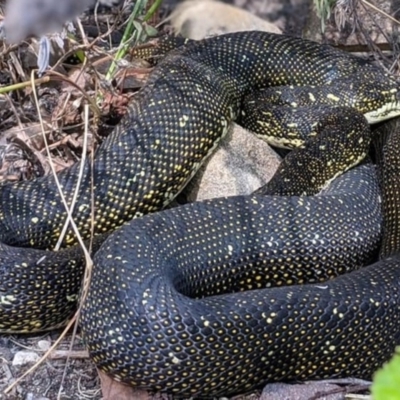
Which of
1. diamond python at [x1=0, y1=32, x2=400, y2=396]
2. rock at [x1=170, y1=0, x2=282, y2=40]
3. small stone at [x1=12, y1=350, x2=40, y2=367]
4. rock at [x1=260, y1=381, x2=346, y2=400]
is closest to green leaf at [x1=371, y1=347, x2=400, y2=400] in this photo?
diamond python at [x1=0, y1=32, x2=400, y2=396]

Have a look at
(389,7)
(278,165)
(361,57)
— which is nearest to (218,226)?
(278,165)

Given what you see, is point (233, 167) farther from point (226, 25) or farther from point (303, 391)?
point (303, 391)

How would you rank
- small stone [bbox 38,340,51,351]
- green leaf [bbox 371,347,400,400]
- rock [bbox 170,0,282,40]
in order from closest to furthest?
green leaf [bbox 371,347,400,400], small stone [bbox 38,340,51,351], rock [bbox 170,0,282,40]

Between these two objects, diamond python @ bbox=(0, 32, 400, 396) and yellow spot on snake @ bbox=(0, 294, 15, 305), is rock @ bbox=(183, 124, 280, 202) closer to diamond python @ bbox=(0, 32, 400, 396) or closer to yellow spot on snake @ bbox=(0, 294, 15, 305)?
diamond python @ bbox=(0, 32, 400, 396)

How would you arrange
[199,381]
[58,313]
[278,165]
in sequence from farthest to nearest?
[278,165]
[58,313]
[199,381]

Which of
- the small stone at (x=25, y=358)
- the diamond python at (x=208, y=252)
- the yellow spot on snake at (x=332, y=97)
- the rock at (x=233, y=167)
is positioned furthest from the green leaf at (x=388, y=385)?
the yellow spot on snake at (x=332, y=97)

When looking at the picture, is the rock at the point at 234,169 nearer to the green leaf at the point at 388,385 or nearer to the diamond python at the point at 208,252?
the diamond python at the point at 208,252

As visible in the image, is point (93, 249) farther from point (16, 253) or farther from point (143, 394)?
point (143, 394)
